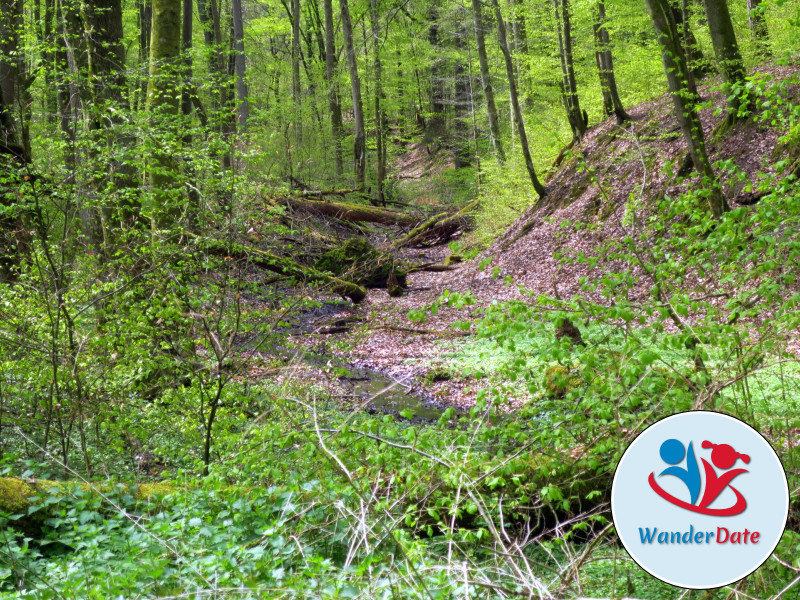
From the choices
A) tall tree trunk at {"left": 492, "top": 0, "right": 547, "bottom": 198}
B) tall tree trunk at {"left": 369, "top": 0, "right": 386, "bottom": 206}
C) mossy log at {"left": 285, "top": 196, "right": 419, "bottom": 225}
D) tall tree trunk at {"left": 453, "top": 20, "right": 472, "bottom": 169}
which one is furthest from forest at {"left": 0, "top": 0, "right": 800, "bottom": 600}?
tall tree trunk at {"left": 453, "top": 20, "right": 472, "bottom": 169}

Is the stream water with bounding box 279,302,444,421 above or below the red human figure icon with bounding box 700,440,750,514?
below

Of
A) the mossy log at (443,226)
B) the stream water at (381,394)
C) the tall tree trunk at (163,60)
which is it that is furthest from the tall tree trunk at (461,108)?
the tall tree trunk at (163,60)

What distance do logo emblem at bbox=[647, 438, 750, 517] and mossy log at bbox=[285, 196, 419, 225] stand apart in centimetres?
1533

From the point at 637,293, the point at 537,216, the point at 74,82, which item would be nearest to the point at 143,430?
the point at 74,82

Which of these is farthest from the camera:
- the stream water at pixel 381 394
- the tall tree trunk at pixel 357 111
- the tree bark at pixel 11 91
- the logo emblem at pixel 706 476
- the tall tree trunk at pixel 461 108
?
the tall tree trunk at pixel 461 108

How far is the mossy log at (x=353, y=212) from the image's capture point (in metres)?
18.2

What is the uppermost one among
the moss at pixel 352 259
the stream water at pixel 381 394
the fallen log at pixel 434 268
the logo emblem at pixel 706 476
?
the moss at pixel 352 259

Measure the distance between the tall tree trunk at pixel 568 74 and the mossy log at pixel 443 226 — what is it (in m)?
4.09

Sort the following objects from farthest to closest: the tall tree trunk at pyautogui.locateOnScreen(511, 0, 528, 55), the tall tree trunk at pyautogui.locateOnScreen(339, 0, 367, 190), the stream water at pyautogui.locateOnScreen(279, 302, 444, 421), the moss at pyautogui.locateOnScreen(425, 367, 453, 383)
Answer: the tall tree trunk at pyautogui.locateOnScreen(339, 0, 367, 190), the tall tree trunk at pyautogui.locateOnScreen(511, 0, 528, 55), the moss at pyautogui.locateOnScreen(425, 367, 453, 383), the stream water at pyautogui.locateOnScreen(279, 302, 444, 421)

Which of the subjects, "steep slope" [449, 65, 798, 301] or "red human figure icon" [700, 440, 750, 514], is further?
"steep slope" [449, 65, 798, 301]

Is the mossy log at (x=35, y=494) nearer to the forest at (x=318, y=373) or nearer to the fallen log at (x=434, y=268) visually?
the forest at (x=318, y=373)

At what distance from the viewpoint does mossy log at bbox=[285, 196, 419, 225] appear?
18188mm

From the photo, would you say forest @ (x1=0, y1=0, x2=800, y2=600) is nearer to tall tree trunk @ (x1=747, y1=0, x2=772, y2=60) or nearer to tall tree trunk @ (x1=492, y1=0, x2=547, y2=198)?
tall tree trunk @ (x1=747, y1=0, x2=772, y2=60)

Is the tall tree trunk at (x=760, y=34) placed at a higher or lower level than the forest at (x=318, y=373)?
higher
